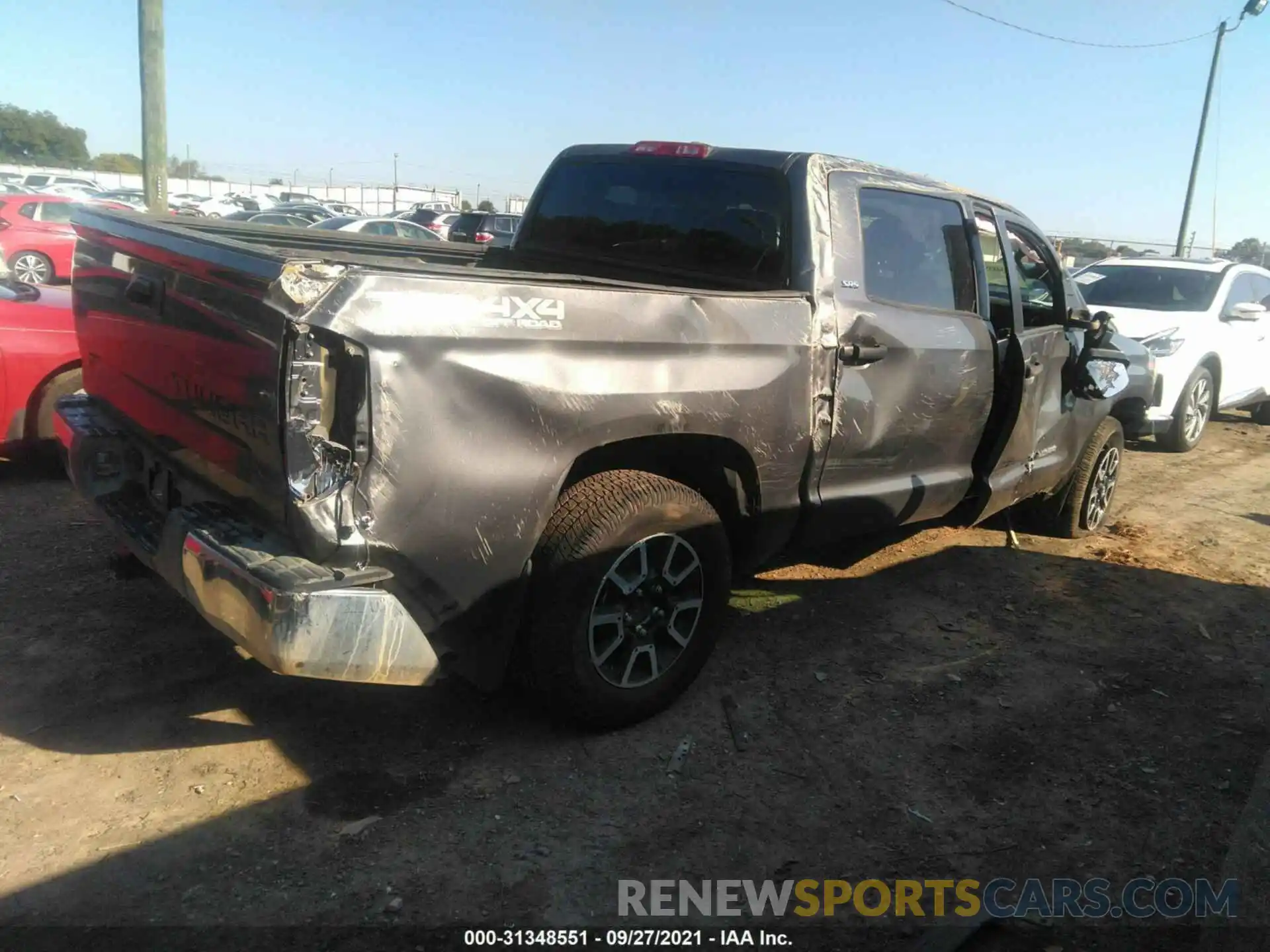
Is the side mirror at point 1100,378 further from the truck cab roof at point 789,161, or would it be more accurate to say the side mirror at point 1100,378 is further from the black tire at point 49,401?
the black tire at point 49,401

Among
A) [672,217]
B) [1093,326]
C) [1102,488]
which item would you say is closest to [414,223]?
[1102,488]

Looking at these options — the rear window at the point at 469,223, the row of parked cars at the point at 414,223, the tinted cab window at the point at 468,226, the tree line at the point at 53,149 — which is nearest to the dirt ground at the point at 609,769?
the row of parked cars at the point at 414,223

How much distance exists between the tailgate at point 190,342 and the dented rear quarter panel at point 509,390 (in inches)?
11.4

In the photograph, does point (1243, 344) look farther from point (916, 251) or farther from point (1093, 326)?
point (916, 251)

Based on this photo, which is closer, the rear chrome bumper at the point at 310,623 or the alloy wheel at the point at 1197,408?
the rear chrome bumper at the point at 310,623

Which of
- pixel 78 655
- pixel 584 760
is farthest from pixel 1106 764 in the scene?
pixel 78 655

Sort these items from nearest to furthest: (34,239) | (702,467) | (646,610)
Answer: (646,610) → (702,467) → (34,239)

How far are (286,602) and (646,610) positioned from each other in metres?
1.33

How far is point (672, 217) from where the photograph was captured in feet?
14.1

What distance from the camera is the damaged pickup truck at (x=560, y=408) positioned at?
2578mm

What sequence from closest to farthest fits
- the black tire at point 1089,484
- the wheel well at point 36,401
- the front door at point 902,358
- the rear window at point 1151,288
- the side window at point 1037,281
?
the front door at point 902,358, the side window at point 1037,281, the wheel well at point 36,401, the black tire at point 1089,484, the rear window at point 1151,288

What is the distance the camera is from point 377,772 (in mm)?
3154

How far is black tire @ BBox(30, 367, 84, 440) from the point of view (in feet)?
18.2

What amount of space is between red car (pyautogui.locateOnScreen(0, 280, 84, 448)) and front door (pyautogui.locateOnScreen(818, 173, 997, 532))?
4.19 m
